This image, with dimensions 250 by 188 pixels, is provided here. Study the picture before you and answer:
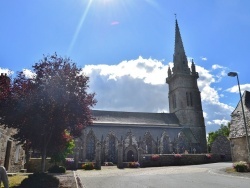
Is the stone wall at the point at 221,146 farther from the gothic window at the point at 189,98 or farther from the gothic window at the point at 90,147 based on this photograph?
the gothic window at the point at 90,147

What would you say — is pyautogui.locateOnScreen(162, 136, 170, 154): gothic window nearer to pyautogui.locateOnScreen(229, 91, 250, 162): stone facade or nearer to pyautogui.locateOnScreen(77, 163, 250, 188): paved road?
pyautogui.locateOnScreen(229, 91, 250, 162): stone facade

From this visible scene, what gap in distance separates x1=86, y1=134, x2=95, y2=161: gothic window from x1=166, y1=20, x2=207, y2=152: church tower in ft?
77.9

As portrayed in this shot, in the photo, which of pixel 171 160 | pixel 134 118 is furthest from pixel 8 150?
pixel 134 118

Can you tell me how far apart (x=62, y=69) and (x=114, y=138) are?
120ft

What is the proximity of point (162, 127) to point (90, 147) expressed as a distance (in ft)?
59.7

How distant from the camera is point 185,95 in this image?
62.5 meters

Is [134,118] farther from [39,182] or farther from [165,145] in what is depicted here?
[39,182]

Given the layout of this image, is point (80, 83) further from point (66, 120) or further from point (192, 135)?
point (192, 135)

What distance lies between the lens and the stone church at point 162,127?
160 feet

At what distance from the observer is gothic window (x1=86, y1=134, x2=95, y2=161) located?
48838mm

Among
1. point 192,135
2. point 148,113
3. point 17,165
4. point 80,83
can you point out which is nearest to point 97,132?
point 148,113

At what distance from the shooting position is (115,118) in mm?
56312

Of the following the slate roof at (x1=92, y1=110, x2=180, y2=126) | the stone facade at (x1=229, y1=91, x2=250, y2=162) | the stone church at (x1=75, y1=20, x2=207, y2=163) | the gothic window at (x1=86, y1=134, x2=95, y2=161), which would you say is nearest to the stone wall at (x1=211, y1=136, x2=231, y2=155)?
the stone church at (x1=75, y1=20, x2=207, y2=163)

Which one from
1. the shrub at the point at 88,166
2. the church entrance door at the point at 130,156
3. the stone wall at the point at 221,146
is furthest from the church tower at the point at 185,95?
the shrub at the point at 88,166
